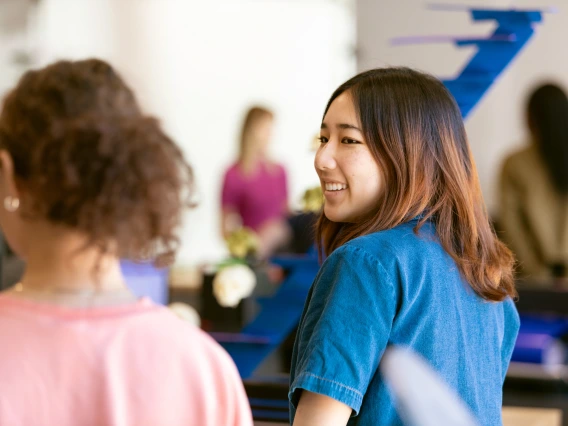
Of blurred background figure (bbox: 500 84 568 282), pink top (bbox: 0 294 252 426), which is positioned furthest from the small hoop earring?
blurred background figure (bbox: 500 84 568 282)

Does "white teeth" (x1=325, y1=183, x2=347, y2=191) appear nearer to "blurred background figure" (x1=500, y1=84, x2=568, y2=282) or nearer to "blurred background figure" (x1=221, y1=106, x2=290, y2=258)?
"blurred background figure" (x1=500, y1=84, x2=568, y2=282)

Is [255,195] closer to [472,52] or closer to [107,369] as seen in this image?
[472,52]

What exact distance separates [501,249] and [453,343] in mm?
251

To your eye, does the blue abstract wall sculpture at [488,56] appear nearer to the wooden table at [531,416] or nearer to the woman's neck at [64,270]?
the wooden table at [531,416]

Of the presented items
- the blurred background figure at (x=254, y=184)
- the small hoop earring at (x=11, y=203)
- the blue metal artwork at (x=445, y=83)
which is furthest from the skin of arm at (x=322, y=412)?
the blurred background figure at (x=254, y=184)

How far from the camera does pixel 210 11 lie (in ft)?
25.6

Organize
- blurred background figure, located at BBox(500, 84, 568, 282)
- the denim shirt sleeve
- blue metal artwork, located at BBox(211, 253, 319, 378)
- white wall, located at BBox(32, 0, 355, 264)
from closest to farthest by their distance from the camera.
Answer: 1. the denim shirt sleeve
2. blue metal artwork, located at BBox(211, 253, 319, 378)
3. blurred background figure, located at BBox(500, 84, 568, 282)
4. white wall, located at BBox(32, 0, 355, 264)

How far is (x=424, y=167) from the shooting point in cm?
142

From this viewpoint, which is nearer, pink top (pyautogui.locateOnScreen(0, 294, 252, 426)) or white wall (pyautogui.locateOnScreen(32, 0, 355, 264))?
pink top (pyautogui.locateOnScreen(0, 294, 252, 426))

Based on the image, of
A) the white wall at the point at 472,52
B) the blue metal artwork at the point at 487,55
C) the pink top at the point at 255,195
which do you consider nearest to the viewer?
the blue metal artwork at the point at 487,55

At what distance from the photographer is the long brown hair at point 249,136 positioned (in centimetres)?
537

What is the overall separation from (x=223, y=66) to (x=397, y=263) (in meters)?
6.80

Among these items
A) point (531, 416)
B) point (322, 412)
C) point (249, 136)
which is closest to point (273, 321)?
point (531, 416)

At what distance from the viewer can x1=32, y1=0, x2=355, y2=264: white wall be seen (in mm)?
7688
